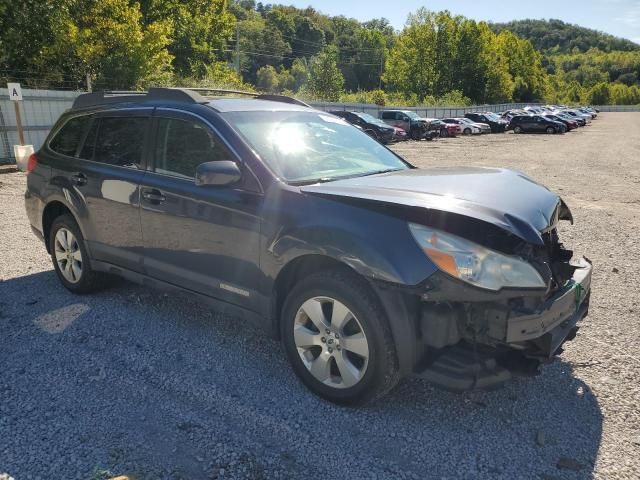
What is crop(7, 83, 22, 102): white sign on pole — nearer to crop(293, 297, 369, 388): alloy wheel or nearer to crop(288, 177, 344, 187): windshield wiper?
crop(288, 177, 344, 187): windshield wiper

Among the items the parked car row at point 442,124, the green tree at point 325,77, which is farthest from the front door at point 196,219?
the green tree at point 325,77

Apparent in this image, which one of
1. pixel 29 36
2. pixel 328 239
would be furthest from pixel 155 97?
pixel 29 36

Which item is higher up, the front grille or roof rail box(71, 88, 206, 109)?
roof rail box(71, 88, 206, 109)

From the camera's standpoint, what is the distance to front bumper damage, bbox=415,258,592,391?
266 cm

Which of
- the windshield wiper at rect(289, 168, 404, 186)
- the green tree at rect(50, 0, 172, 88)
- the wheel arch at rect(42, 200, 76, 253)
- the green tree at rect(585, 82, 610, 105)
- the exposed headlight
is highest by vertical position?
the green tree at rect(50, 0, 172, 88)

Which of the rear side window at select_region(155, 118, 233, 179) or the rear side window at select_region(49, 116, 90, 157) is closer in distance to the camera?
Answer: the rear side window at select_region(155, 118, 233, 179)

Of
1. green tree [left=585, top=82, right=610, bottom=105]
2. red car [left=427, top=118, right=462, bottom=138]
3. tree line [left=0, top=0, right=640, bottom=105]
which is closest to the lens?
tree line [left=0, top=0, right=640, bottom=105]

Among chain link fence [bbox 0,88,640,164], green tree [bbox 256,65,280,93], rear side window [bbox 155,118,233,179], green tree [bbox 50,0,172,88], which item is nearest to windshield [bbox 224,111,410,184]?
rear side window [bbox 155,118,233,179]

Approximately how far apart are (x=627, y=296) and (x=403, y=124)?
90.6 feet

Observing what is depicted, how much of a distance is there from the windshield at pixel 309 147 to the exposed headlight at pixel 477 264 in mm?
1062

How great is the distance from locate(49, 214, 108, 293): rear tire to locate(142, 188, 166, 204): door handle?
3.55 ft

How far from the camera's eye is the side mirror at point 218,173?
3.25 metres

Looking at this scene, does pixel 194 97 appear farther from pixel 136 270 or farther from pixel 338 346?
pixel 338 346

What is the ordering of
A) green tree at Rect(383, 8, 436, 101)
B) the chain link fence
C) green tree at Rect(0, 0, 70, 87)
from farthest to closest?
green tree at Rect(383, 8, 436, 101) → green tree at Rect(0, 0, 70, 87) → the chain link fence
